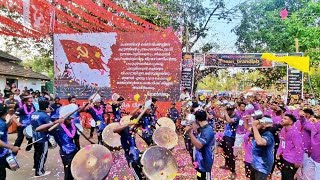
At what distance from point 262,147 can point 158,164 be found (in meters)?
1.50

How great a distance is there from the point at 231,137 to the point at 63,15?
6188mm

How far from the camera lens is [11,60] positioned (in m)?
24.4

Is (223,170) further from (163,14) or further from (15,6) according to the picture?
(163,14)

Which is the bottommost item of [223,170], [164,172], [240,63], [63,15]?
[223,170]

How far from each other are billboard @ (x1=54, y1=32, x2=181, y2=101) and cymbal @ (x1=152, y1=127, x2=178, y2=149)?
596 cm

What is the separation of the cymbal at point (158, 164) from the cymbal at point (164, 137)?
2046 millimetres

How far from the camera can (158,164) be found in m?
5.18

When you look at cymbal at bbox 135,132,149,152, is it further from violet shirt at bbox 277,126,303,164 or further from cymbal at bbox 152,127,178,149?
violet shirt at bbox 277,126,303,164

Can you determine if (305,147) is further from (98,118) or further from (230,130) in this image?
(98,118)

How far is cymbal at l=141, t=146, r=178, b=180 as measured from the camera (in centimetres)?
508

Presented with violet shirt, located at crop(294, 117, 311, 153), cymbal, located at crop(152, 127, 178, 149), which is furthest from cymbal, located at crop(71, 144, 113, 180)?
violet shirt, located at crop(294, 117, 311, 153)

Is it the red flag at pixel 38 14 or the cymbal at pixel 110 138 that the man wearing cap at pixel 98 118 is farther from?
the red flag at pixel 38 14

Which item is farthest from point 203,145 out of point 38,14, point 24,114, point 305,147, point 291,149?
point 38,14

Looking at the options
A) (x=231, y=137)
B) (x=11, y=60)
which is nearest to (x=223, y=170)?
(x=231, y=137)
